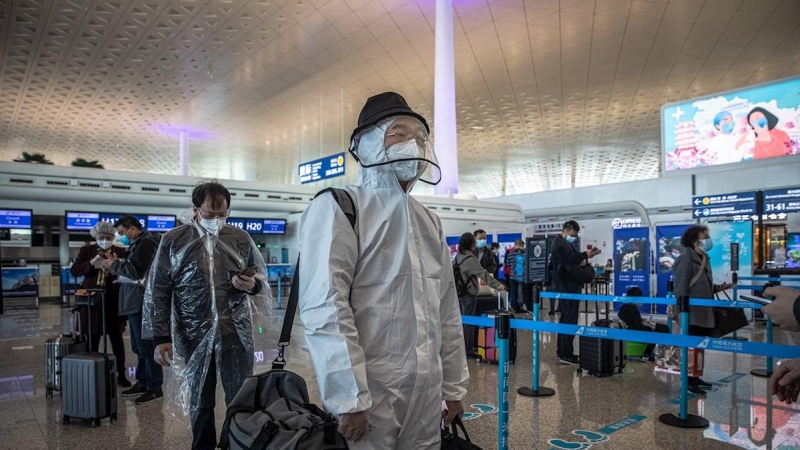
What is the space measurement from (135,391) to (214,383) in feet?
8.57

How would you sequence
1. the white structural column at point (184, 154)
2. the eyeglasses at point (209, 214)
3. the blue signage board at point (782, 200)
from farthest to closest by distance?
1. the white structural column at point (184, 154)
2. the blue signage board at point (782, 200)
3. the eyeglasses at point (209, 214)

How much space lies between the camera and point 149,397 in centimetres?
451

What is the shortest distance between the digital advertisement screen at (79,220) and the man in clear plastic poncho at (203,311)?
1354cm

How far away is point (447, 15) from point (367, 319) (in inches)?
397

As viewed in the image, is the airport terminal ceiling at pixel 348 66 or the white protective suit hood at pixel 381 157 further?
the airport terminal ceiling at pixel 348 66

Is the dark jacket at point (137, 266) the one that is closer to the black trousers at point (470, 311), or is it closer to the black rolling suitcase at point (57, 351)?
the black rolling suitcase at point (57, 351)

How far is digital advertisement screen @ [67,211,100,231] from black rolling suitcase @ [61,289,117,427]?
1200cm

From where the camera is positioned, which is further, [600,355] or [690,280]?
[600,355]

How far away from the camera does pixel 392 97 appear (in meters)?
1.79

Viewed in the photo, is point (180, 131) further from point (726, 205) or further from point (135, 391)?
point (726, 205)

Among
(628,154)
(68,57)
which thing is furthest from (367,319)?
(628,154)

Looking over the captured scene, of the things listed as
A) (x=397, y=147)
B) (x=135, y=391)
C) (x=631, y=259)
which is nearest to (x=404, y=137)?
(x=397, y=147)

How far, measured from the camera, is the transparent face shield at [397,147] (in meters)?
1.73

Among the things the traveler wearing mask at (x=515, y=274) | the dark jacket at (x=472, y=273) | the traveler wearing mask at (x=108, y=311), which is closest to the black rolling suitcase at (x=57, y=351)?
the traveler wearing mask at (x=108, y=311)
